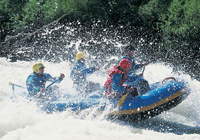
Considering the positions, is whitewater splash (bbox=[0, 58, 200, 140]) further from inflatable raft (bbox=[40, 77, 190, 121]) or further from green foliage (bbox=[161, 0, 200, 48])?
green foliage (bbox=[161, 0, 200, 48])

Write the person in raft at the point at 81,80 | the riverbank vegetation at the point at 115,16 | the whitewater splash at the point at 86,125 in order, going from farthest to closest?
the riverbank vegetation at the point at 115,16, the person in raft at the point at 81,80, the whitewater splash at the point at 86,125

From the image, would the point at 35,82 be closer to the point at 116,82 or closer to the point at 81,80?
the point at 81,80

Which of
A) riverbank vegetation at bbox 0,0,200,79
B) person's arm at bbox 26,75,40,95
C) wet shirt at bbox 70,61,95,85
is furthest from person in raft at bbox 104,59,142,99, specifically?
riverbank vegetation at bbox 0,0,200,79

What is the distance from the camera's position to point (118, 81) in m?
6.50

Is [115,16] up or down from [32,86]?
up

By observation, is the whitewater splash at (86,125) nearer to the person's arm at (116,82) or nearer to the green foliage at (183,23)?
the person's arm at (116,82)

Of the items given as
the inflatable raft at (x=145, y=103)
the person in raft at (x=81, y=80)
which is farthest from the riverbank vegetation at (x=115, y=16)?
the inflatable raft at (x=145, y=103)

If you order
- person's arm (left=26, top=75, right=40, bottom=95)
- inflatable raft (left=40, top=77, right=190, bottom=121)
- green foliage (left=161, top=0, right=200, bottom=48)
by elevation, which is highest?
green foliage (left=161, top=0, right=200, bottom=48)

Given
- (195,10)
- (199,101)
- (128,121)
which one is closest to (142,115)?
(128,121)

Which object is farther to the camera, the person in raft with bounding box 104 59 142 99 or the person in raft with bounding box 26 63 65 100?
the person in raft with bounding box 26 63 65 100

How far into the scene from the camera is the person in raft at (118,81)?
6.49 meters

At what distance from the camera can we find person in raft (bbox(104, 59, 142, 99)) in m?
6.49

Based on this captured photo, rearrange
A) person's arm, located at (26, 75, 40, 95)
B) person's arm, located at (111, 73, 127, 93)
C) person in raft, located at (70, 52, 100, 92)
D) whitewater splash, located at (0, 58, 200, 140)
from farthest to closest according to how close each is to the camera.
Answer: person in raft, located at (70, 52, 100, 92), person's arm, located at (26, 75, 40, 95), person's arm, located at (111, 73, 127, 93), whitewater splash, located at (0, 58, 200, 140)

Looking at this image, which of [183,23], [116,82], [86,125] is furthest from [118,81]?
[183,23]
